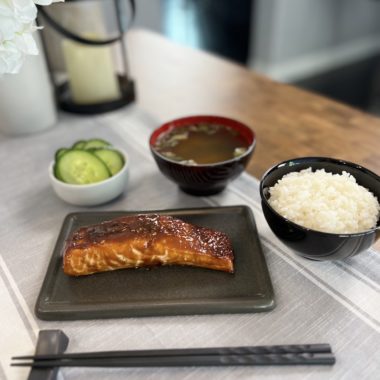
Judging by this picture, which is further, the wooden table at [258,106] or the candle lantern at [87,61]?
the candle lantern at [87,61]

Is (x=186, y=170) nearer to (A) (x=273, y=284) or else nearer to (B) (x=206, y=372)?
(A) (x=273, y=284)

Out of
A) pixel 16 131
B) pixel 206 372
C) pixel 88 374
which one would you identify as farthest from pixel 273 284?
pixel 16 131

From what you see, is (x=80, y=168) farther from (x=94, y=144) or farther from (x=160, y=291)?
(x=160, y=291)

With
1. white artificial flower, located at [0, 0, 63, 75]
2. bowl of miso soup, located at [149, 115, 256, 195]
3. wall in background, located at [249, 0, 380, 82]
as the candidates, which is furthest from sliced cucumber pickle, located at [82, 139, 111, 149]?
wall in background, located at [249, 0, 380, 82]

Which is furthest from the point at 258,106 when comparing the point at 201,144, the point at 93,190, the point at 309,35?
the point at 309,35

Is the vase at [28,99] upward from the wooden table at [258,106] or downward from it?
upward

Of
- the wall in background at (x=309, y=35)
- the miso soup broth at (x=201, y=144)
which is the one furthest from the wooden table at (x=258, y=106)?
the wall in background at (x=309, y=35)

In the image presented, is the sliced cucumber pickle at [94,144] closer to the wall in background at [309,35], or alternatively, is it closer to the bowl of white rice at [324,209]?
the bowl of white rice at [324,209]
